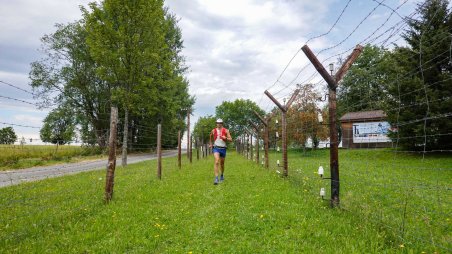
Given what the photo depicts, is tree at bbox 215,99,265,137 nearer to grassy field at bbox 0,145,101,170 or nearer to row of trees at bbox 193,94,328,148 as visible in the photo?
row of trees at bbox 193,94,328,148

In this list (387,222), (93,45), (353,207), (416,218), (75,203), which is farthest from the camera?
(93,45)

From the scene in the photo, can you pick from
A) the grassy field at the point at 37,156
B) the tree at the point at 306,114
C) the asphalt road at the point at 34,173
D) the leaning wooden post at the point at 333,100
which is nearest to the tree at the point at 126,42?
the asphalt road at the point at 34,173

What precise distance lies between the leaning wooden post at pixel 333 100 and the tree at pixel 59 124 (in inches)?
1445

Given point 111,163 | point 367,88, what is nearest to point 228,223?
point 111,163

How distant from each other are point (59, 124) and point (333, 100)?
45.7 metres

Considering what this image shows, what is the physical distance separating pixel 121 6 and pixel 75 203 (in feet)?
54.9

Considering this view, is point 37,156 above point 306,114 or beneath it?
beneath

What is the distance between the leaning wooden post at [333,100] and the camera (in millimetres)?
6539

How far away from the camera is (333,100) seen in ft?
22.4

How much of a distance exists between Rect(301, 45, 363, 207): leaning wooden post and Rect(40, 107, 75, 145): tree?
36.7 meters

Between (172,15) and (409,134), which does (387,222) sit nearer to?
(409,134)

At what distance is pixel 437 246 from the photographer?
4.10 m

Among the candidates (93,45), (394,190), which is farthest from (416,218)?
(93,45)

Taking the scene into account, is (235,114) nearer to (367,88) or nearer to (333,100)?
(367,88)
